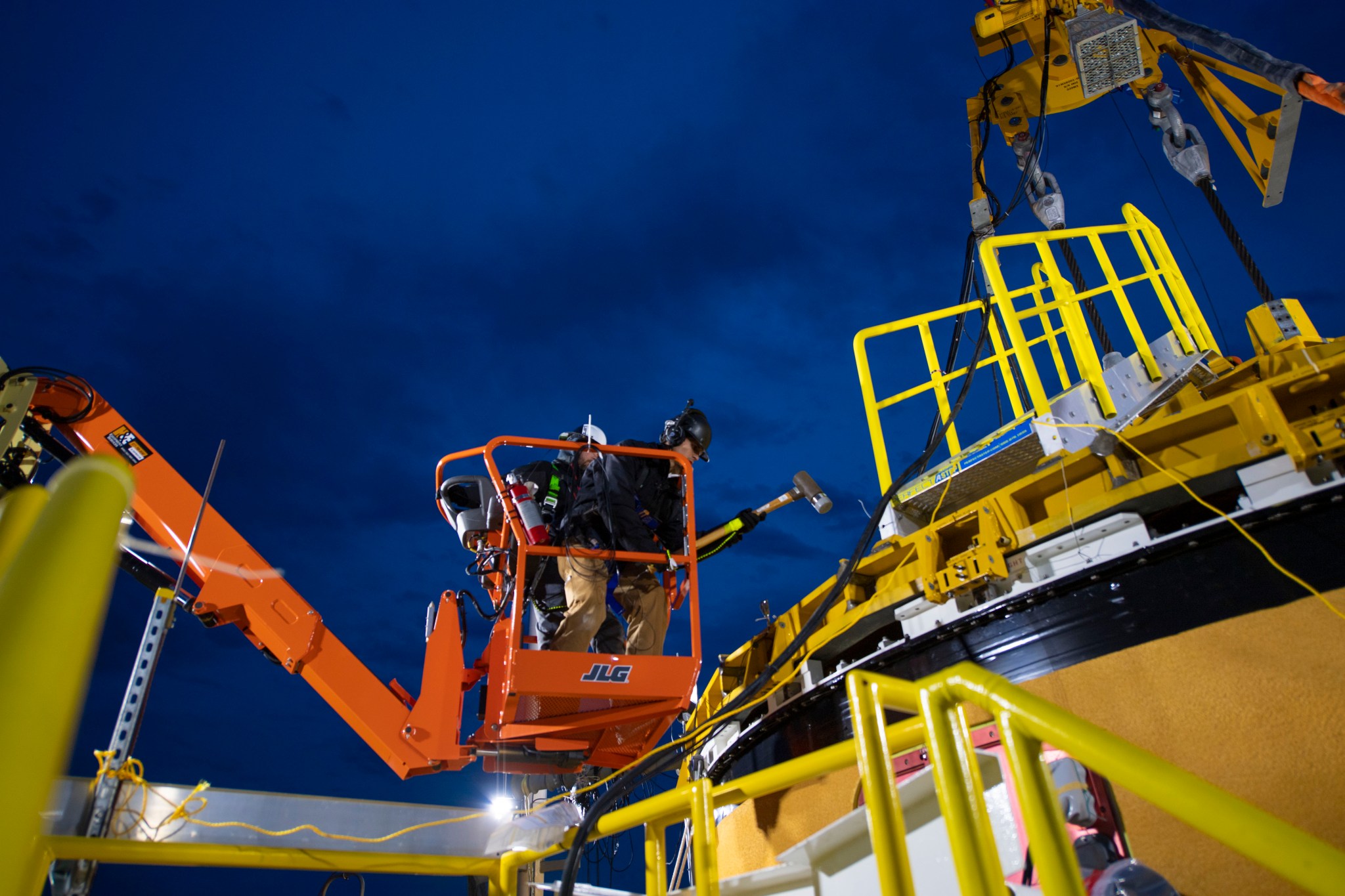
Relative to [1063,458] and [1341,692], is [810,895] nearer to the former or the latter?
[1341,692]

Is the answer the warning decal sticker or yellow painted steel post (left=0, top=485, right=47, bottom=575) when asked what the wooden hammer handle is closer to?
the warning decal sticker

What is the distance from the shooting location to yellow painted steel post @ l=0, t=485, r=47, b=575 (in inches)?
29.5

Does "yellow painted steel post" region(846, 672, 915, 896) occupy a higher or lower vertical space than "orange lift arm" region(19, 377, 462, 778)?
lower

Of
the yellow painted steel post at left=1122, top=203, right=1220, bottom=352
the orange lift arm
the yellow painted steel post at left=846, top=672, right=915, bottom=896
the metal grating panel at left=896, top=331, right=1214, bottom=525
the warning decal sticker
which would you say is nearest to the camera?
the yellow painted steel post at left=846, top=672, right=915, bottom=896

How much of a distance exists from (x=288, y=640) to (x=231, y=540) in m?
0.92

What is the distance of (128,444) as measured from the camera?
6.11 m

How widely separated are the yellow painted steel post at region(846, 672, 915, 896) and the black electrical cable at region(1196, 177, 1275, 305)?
21.0ft

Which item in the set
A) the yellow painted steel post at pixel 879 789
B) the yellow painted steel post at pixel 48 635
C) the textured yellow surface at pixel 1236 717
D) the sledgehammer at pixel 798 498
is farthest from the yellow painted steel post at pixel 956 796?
the sledgehammer at pixel 798 498

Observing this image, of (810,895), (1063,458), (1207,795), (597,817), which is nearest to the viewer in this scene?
(1207,795)

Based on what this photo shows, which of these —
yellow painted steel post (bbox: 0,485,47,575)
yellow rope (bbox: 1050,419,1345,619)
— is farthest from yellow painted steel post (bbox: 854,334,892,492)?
yellow painted steel post (bbox: 0,485,47,575)

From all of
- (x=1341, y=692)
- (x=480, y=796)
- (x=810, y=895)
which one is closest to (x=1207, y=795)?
(x=810, y=895)

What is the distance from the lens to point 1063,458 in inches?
189

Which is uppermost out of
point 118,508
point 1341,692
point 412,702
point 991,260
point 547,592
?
point 991,260

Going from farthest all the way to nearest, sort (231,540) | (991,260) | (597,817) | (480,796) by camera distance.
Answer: (231,540), (991,260), (480,796), (597,817)
